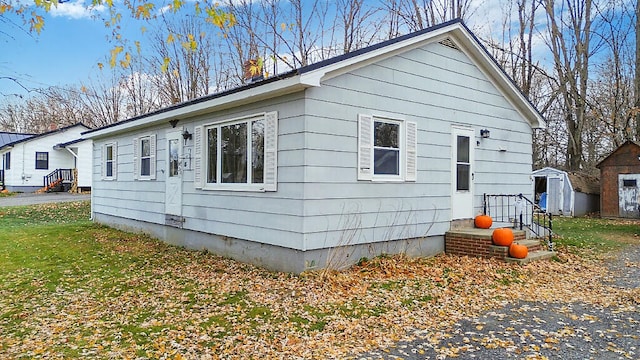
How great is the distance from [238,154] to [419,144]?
340 centimetres

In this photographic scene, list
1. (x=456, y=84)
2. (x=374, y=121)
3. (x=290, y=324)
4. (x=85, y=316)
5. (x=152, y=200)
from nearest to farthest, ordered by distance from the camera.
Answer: (x=290, y=324) < (x=85, y=316) < (x=374, y=121) < (x=456, y=84) < (x=152, y=200)

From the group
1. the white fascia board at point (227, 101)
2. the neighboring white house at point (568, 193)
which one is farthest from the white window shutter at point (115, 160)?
the neighboring white house at point (568, 193)

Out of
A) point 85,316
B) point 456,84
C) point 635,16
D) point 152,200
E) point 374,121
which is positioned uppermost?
point 635,16

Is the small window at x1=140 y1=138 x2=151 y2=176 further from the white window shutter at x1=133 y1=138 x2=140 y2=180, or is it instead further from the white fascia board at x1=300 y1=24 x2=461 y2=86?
the white fascia board at x1=300 y1=24 x2=461 y2=86

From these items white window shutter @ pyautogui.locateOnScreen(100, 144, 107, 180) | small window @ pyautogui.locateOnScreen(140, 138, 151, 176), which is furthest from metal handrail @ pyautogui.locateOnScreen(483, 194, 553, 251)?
white window shutter @ pyautogui.locateOnScreen(100, 144, 107, 180)

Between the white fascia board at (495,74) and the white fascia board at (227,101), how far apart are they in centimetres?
427

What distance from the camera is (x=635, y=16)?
18250mm

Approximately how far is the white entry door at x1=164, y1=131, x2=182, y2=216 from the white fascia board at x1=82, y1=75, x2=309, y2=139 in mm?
506

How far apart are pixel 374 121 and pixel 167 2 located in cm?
390

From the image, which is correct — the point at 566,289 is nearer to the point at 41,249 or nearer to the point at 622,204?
the point at 41,249

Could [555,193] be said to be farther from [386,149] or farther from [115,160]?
[115,160]

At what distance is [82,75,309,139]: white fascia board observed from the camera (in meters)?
6.53

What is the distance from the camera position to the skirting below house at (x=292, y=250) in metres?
6.78

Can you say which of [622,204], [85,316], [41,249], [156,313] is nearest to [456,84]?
[156,313]
